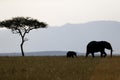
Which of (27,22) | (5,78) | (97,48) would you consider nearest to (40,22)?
(27,22)

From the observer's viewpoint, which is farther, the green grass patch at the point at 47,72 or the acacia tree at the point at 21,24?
the acacia tree at the point at 21,24

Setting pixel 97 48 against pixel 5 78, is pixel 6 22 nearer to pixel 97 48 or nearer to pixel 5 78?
pixel 97 48

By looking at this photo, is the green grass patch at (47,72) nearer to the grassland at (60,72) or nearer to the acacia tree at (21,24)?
the grassland at (60,72)

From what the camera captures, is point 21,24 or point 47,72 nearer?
point 47,72

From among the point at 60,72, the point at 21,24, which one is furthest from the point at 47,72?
the point at 21,24

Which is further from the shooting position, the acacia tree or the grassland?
the acacia tree

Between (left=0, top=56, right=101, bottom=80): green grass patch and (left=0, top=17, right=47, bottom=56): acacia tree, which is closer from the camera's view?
(left=0, top=56, right=101, bottom=80): green grass patch

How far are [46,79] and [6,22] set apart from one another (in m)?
70.3

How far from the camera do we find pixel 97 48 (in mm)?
45031

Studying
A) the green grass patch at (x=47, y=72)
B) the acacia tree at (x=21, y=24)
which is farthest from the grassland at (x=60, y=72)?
the acacia tree at (x=21, y=24)

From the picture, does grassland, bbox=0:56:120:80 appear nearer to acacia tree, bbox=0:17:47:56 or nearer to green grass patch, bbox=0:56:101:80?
green grass patch, bbox=0:56:101:80

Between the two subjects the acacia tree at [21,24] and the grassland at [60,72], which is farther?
the acacia tree at [21,24]

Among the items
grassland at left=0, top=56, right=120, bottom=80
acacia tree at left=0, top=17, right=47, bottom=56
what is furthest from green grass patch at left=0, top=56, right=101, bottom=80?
acacia tree at left=0, top=17, right=47, bottom=56

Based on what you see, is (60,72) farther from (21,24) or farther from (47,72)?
(21,24)
